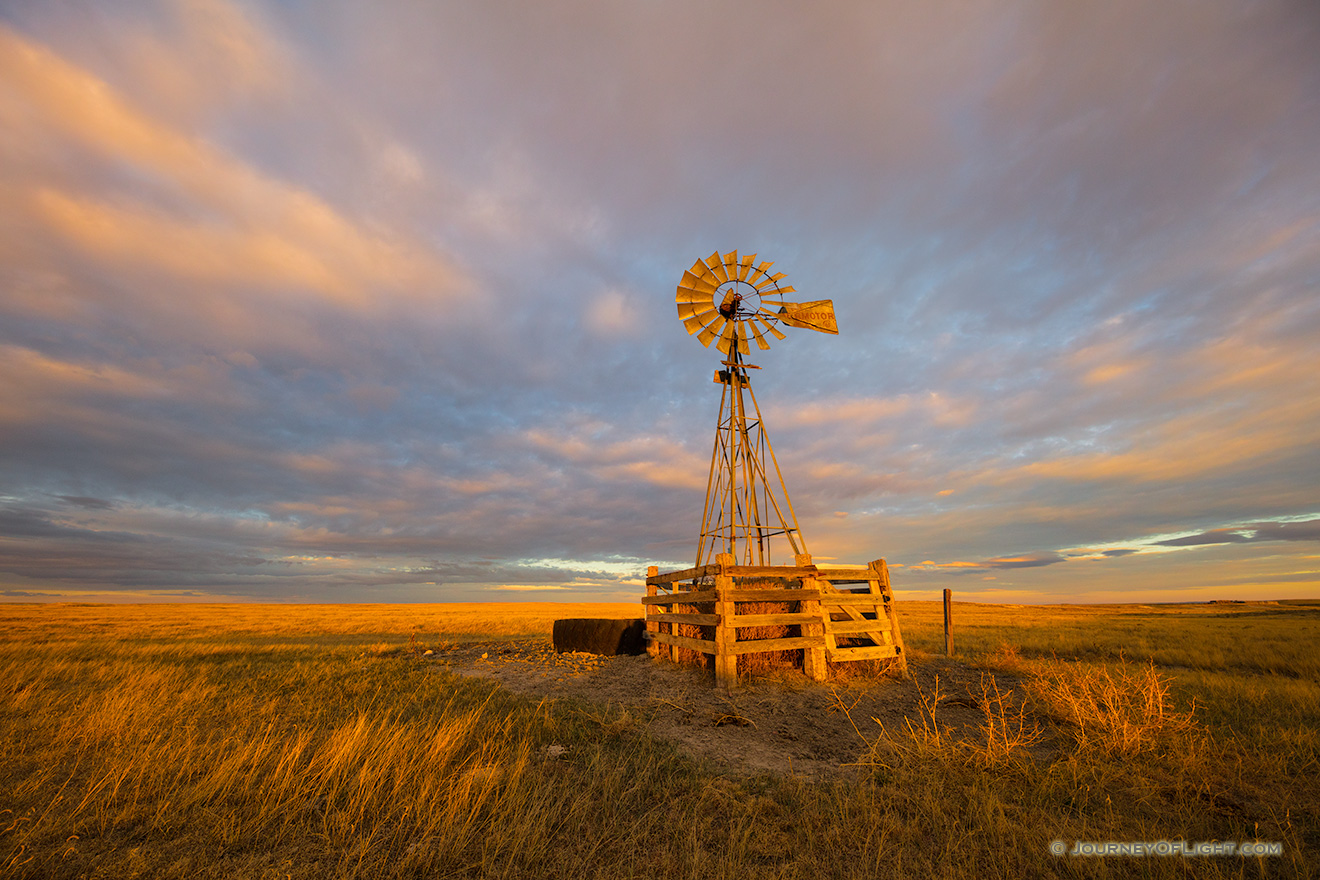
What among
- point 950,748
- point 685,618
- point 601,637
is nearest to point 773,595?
point 685,618

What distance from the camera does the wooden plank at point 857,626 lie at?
1247cm

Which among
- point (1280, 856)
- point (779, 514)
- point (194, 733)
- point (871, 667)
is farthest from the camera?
point (779, 514)

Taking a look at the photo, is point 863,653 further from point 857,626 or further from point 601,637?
point 601,637

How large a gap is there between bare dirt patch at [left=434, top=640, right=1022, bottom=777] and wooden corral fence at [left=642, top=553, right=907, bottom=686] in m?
0.55

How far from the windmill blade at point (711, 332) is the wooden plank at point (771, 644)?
24.9 feet

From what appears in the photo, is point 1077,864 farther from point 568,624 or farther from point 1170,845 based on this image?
point 568,624

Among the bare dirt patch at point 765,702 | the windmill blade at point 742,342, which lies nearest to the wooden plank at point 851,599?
the bare dirt patch at point 765,702

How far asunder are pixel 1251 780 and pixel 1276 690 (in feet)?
26.6

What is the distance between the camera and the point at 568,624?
54.6ft

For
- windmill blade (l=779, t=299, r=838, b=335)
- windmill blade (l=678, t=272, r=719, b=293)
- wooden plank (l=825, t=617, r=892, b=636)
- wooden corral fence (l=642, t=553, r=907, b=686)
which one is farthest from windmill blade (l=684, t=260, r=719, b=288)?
wooden plank (l=825, t=617, r=892, b=636)

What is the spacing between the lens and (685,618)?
12.2 metres

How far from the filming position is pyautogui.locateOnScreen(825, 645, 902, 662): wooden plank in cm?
1217

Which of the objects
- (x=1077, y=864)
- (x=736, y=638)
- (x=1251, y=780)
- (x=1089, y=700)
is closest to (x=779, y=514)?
(x=736, y=638)

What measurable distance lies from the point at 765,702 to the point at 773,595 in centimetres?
229
